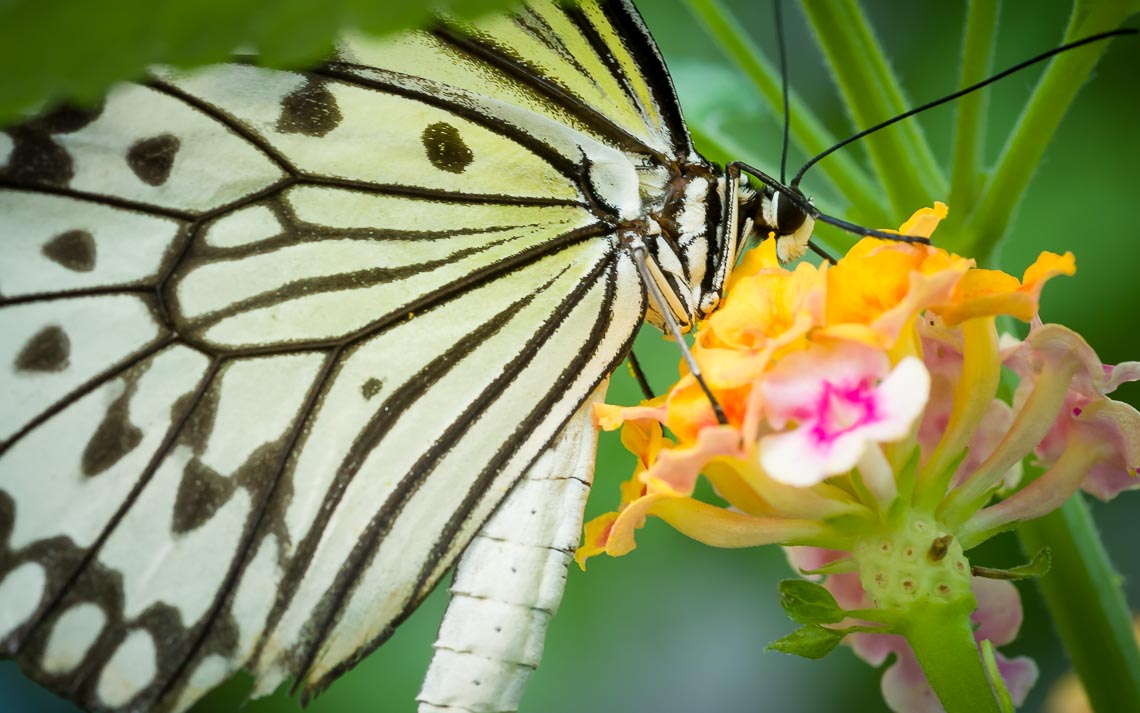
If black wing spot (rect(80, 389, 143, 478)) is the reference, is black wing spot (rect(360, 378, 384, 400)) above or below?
above

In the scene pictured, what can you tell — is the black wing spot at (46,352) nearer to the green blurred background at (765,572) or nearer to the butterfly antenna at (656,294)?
the butterfly antenna at (656,294)

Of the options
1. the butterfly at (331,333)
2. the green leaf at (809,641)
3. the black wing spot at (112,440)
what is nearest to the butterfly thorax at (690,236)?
the butterfly at (331,333)

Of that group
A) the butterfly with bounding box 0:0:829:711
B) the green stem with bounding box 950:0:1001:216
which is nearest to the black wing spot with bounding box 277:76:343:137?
the butterfly with bounding box 0:0:829:711

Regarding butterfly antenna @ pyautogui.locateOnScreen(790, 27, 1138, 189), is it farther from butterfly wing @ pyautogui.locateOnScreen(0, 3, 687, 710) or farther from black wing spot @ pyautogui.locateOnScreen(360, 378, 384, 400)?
black wing spot @ pyautogui.locateOnScreen(360, 378, 384, 400)

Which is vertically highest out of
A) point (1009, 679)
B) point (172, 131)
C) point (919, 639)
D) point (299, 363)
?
point (172, 131)

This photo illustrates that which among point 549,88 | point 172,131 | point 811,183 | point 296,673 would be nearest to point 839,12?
point 549,88

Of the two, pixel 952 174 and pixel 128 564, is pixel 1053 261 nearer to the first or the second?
pixel 952 174

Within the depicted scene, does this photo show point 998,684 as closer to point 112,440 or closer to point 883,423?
point 883,423
